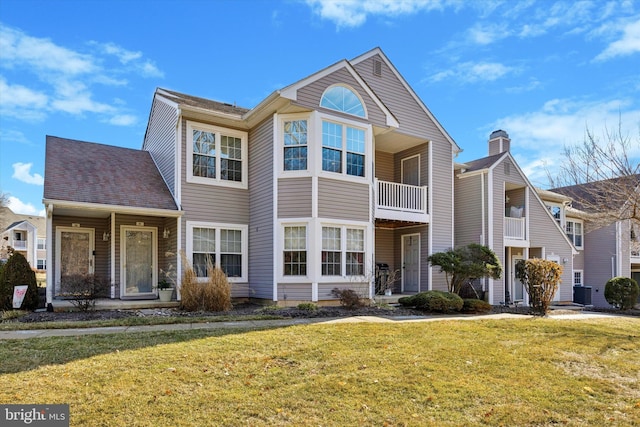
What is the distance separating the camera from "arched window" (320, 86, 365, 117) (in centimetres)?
1304

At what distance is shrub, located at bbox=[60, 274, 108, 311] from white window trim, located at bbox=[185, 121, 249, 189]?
413cm

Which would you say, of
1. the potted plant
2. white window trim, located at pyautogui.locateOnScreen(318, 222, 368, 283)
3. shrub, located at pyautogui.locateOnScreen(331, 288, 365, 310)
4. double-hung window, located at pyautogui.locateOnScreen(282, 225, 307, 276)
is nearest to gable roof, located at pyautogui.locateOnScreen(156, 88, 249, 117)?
double-hung window, located at pyautogui.locateOnScreen(282, 225, 307, 276)

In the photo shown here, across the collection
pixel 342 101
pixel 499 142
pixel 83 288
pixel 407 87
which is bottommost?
pixel 83 288

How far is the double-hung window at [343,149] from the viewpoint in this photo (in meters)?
12.9

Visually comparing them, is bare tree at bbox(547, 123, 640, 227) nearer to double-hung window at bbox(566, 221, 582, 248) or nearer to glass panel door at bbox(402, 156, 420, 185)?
glass panel door at bbox(402, 156, 420, 185)

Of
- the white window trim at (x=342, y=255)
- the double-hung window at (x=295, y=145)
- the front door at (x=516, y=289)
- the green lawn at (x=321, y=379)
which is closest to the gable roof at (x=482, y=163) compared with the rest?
the front door at (x=516, y=289)

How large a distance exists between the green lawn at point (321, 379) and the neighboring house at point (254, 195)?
529 centimetres

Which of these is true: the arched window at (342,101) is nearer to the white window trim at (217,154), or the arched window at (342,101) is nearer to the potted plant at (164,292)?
the white window trim at (217,154)

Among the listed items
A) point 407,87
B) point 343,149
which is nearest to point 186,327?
point 343,149

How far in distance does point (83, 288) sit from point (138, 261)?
3647 millimetres

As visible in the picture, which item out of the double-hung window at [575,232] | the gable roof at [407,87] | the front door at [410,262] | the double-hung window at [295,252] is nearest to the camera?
the double-hung window at [295,252]

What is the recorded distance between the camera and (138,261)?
1426 cm

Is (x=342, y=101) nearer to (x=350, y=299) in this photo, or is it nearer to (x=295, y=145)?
(x=295, y=145)

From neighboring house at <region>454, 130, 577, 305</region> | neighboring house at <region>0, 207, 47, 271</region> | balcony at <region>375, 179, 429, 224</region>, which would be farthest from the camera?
neighboring house at <region>0, 207, 47, 271</region>
